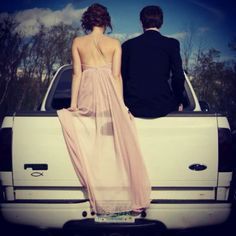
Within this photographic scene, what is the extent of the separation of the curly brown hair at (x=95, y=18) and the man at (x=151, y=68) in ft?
1.11

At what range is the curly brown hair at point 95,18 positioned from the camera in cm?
354

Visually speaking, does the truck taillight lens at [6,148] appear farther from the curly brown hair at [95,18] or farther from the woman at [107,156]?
the curly brown hair at [95,18]

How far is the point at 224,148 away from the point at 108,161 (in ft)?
3.06

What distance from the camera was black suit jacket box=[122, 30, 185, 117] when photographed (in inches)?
133

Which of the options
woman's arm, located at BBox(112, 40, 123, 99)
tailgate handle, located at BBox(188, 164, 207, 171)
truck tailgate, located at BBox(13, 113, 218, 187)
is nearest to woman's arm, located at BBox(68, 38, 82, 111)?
woman's arm, located at BBox(112, 40, 123, 99)

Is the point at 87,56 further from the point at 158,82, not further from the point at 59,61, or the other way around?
the point at 59,61

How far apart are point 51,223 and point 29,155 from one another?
1.87 feet

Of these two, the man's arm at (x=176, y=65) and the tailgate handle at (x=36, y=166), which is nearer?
the tailgate handle at (x=36, y=166)

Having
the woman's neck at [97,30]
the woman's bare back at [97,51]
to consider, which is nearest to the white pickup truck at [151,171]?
the woman's bare back at [97,51]

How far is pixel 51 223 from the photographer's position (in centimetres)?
293

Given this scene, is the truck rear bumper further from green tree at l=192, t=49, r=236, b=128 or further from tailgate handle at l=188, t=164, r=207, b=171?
green tree at l=192, t=49, r=236, b=128

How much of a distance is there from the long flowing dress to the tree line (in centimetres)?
2793

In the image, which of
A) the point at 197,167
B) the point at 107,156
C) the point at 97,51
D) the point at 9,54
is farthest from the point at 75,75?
the point at 9,54

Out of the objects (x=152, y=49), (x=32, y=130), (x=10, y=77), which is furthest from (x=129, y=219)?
(x=10, y=77)
